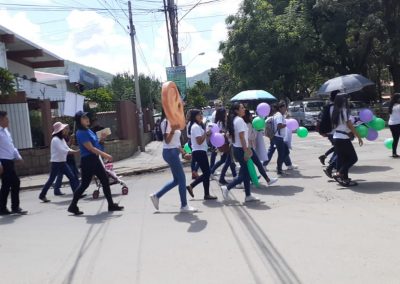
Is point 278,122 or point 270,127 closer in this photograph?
point 278,122

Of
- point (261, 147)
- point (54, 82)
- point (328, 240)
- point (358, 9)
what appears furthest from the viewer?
point (54, 82)

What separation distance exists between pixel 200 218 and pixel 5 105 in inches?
429

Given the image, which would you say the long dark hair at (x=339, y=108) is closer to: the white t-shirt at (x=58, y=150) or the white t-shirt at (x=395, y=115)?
the white t-shirt at (x=395, y=115)

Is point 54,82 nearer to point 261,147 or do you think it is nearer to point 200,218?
point 261,147

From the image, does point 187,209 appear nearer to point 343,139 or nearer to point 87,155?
point 87,155

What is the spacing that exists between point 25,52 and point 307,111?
16.0 metres

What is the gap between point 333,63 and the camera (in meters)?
34.9

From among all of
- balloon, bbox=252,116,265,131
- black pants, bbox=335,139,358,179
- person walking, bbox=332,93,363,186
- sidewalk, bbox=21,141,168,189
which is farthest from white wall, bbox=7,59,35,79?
black pants, bbox=335,139,358,179

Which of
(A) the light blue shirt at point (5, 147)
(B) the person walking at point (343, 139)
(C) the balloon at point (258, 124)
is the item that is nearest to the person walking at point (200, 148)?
(C) the balloon at point (258, 124)

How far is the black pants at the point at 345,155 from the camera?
876 cm

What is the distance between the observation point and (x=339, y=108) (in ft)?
A: 29.2

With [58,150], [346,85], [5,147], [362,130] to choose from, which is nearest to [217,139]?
[362,130]

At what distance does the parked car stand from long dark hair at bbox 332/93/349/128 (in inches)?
800

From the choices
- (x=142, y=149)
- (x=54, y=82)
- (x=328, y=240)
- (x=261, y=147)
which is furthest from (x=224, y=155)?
(x=54, y=82)
